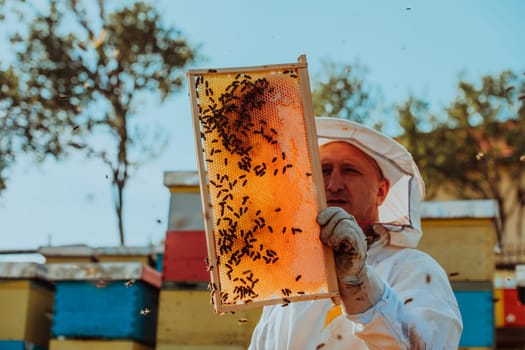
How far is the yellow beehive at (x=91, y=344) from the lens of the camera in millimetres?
5980

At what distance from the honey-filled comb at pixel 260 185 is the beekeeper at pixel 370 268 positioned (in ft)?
0.30

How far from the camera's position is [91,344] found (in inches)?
238

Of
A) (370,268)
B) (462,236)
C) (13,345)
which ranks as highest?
(462,236)

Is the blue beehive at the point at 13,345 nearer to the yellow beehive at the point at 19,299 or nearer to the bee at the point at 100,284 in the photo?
the yellow beehive at the point at 19,299

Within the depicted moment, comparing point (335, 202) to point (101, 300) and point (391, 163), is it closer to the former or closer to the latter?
point (391, 163)

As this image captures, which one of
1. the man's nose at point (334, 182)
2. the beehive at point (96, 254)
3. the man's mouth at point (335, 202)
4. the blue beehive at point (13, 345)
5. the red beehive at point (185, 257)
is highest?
the beehive at point (96, 254)

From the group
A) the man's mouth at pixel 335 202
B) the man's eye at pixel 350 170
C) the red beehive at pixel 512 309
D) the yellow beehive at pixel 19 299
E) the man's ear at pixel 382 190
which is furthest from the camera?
the red beehive at pixel 512 309

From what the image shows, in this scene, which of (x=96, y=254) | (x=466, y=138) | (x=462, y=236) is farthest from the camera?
(x=466, y=138)

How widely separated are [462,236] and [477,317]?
1.91ft

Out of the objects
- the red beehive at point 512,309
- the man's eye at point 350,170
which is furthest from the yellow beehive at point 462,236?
the man's eye at point 350,170

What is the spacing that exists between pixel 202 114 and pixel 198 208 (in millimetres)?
3666

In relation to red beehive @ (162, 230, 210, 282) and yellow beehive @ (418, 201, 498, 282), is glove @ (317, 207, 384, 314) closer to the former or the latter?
yellow beehive @ (418, 201, 498, 282)

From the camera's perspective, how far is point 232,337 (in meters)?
5.84

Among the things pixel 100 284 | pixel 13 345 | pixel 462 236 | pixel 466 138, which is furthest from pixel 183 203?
pixel 466 138
